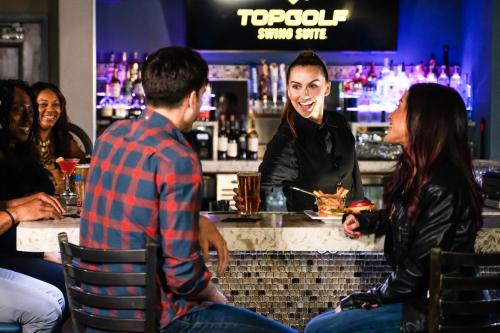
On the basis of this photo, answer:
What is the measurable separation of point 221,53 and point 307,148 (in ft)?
14.4

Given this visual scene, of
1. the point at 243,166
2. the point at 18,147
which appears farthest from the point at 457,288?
the point at 243,166

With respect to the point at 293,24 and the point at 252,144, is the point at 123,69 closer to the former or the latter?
the point at 252,144

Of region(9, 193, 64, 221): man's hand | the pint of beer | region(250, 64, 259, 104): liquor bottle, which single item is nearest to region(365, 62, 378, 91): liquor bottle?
region(250, 64, 259, 104): liquor bottle

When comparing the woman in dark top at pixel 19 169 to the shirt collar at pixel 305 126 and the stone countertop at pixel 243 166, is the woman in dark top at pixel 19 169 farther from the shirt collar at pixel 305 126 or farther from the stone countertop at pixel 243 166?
the stone countertop at pixel 243 166

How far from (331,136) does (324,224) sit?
0.79 metres

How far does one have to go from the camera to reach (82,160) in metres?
4.62

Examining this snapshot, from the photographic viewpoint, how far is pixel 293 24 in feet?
24.3

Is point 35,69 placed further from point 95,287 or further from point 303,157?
point 95,287

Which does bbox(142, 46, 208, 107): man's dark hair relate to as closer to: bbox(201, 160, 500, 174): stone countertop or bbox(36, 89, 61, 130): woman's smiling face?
bbox(36, 89, 61, 130): woman's smiling face

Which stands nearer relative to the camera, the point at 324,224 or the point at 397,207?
the point at 397,207

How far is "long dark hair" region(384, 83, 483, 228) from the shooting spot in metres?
2.25

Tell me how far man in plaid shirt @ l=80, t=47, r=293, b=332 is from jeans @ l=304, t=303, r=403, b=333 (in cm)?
22

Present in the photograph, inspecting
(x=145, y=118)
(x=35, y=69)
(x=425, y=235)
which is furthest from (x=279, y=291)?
(x=35, y=69)

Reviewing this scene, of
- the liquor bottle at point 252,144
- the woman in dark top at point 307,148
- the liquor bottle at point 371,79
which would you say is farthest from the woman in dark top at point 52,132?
the liquor bottle at point 371,79
